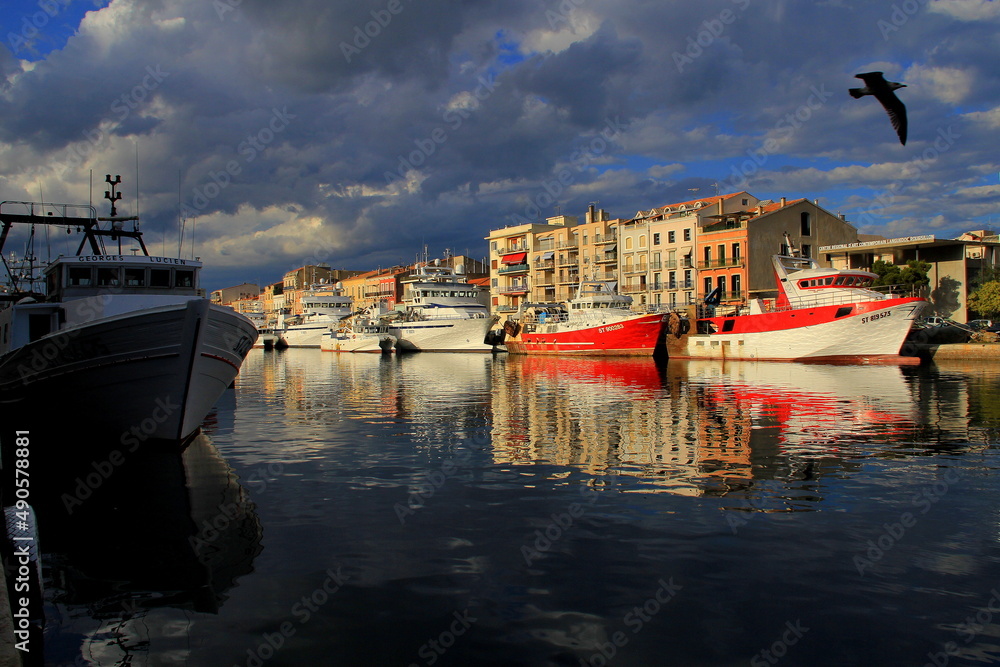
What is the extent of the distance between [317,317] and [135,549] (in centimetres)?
8923

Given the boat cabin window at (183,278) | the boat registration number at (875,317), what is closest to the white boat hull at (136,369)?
the boat cabin window at (183,278)

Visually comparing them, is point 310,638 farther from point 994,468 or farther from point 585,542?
point 994,468

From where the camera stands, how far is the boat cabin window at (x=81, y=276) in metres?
16.9

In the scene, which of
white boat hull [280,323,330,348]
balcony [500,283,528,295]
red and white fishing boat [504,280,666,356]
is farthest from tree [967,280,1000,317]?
white boat hull [280,323,330,348]

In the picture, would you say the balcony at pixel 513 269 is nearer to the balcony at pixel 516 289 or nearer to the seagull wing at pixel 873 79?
the balcony at pixel 516 289

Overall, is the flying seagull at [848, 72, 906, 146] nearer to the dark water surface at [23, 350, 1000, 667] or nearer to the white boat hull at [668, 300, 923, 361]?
the dark water surface at [23, 350, 1000, 667]

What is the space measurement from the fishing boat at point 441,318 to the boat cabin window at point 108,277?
169 feet

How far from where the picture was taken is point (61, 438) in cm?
1616

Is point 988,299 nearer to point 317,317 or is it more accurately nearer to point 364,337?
point 364,337

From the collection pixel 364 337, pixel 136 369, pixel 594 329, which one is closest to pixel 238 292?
pixel 364 337

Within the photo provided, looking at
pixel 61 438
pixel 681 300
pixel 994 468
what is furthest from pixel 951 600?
pixel 681 300

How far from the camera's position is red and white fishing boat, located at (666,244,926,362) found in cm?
4012

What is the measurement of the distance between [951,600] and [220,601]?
7.07m

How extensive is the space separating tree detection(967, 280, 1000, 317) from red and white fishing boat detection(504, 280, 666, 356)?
799 inches
